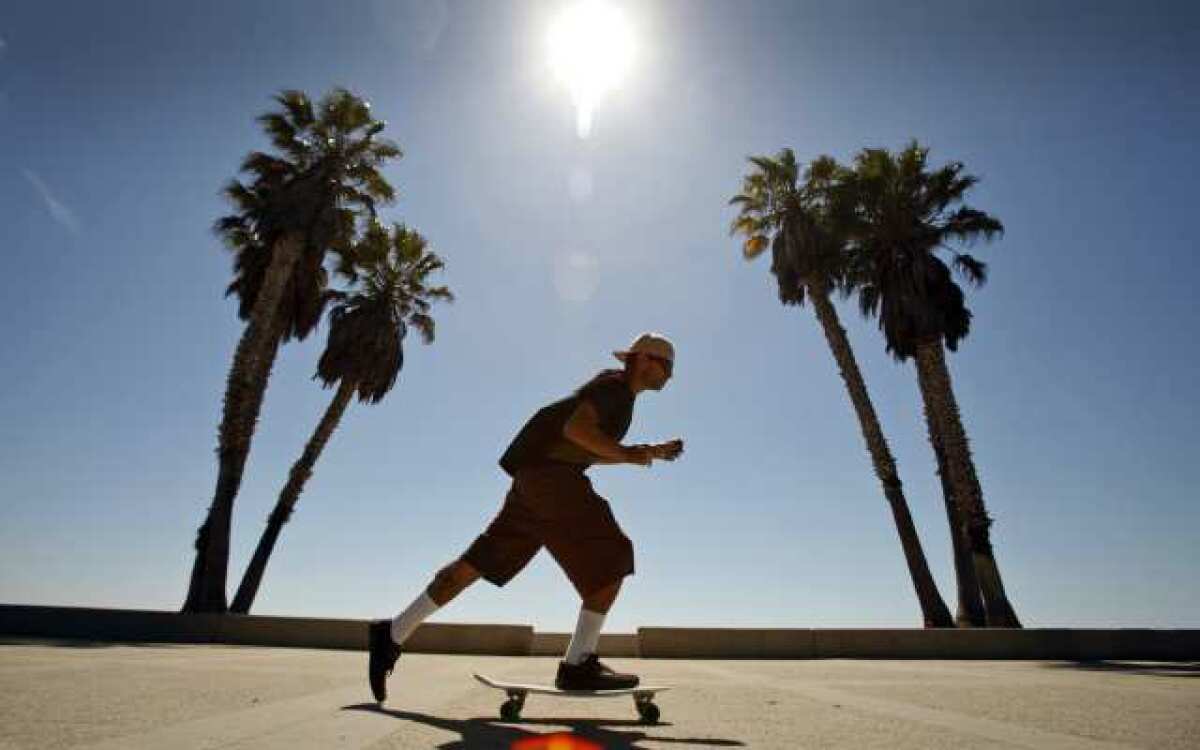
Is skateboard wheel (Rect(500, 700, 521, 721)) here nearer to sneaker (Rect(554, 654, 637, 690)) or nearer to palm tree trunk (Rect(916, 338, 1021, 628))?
sneaker (Rect(554, 654, 637, 690))

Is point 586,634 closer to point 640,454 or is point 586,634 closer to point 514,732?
point 514,732

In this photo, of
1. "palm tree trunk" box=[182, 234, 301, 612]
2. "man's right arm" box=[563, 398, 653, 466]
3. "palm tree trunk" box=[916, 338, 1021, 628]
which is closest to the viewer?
"man's right arm" box=[563, 398, 653, 466]

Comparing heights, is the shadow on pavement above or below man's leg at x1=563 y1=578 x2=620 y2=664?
below

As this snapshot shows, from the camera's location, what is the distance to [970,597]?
18.5m

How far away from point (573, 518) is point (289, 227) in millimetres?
20731

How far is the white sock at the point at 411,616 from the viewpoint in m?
3.62

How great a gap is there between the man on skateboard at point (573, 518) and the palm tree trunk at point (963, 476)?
1724 cm

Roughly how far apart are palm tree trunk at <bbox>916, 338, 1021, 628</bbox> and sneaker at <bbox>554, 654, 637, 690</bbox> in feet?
56.3

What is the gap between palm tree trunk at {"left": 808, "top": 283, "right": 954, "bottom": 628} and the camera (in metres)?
18.0

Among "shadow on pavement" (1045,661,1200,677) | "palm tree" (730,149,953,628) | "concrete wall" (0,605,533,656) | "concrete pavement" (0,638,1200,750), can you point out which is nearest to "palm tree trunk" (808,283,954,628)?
"palm tree" (730,149,953,628)

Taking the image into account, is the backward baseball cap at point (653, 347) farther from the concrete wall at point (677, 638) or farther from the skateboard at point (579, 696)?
the concrete wall at point (677, 638)

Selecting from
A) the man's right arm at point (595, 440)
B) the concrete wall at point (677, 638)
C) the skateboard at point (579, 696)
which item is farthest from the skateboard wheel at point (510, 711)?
the concrete wall at point (677, 638)

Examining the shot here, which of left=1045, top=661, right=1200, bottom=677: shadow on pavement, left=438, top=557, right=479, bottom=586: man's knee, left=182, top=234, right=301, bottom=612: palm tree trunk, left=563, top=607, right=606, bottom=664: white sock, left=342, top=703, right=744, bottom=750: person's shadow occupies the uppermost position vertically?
left=182, top=234, right=301, bottom=612: palm tree trunk

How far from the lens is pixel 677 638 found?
12672 millimetres
